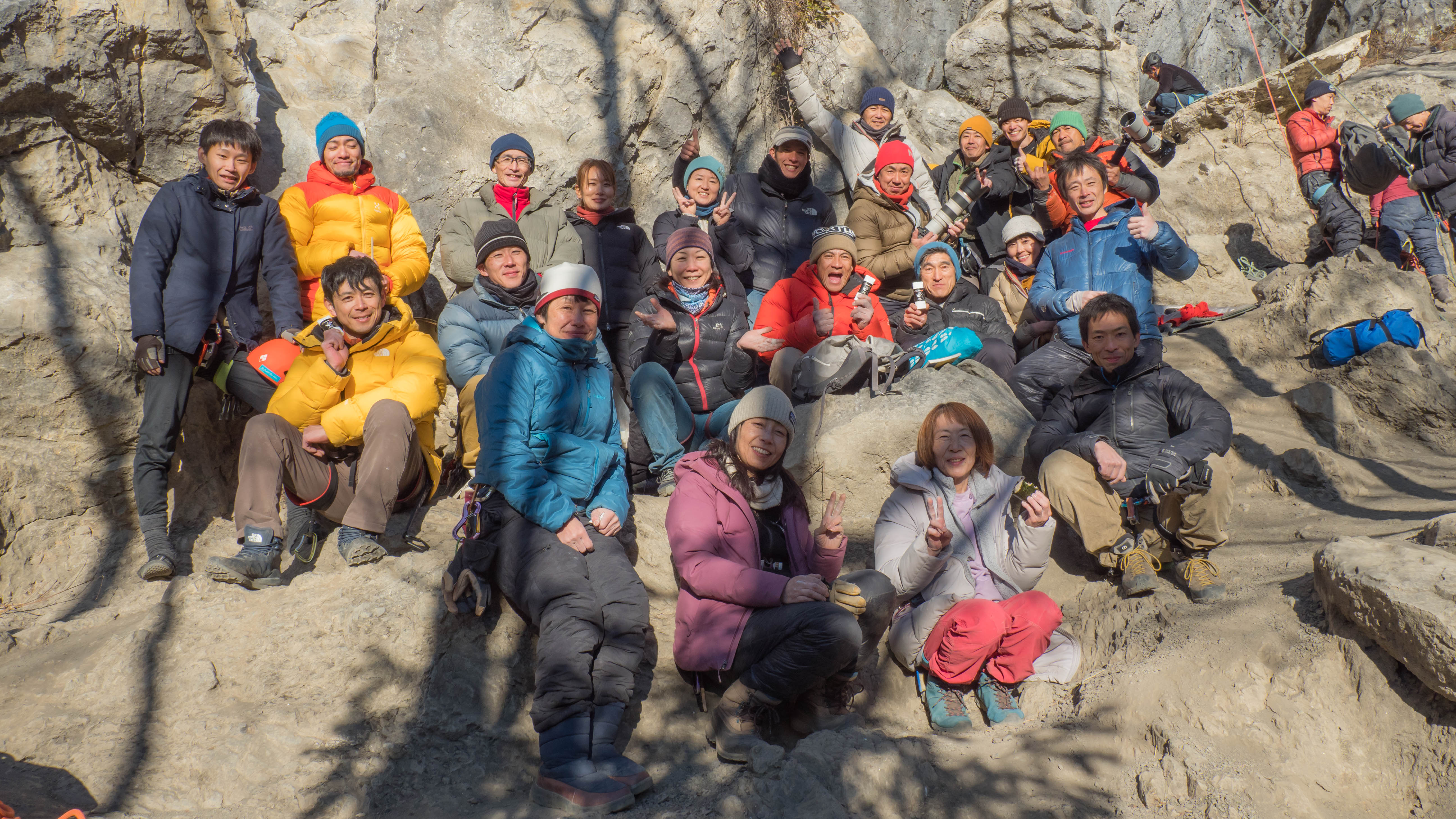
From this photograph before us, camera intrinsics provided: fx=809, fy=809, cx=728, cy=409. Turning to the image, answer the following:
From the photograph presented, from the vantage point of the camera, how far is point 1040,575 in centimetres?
374

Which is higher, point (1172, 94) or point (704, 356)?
point (1172, 94)

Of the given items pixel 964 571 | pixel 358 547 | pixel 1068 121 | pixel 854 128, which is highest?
pixel 854 128

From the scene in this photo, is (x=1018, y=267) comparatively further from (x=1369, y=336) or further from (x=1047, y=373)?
(x=1369, y=336)

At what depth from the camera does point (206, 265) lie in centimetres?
431

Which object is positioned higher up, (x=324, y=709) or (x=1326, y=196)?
(x=1326, y=196)

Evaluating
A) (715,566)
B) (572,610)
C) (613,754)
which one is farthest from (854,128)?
(613,754)

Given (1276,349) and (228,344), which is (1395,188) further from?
(228,344)

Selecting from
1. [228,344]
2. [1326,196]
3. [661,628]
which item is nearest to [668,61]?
[228,344]

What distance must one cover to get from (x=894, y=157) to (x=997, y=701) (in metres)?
4.20

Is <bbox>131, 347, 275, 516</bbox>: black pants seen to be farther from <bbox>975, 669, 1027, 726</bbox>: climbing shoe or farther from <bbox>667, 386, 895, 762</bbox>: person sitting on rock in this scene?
<bbox>975, 669, 1027, 726</bbox>: climbing shoe

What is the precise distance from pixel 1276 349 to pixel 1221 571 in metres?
3.89

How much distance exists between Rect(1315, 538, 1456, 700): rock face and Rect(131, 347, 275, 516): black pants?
5181mm

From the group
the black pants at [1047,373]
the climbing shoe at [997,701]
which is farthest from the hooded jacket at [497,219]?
the climbing shoe at [997,701]

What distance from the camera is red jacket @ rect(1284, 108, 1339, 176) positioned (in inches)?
324
